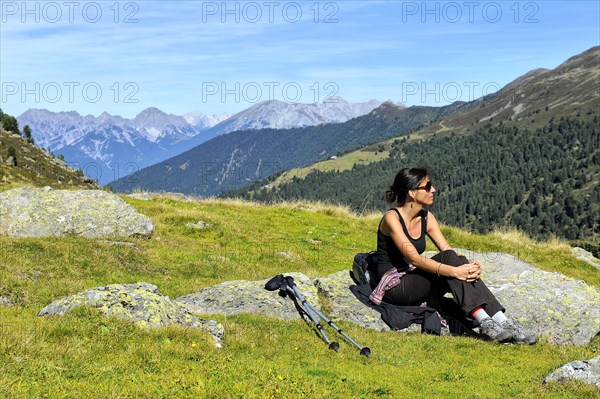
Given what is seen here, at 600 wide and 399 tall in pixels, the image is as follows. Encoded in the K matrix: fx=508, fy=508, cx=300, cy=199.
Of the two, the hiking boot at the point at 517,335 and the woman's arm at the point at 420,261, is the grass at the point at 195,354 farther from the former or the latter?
the woman's arm at the point at 420,261

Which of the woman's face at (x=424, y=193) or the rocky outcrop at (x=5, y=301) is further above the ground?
the woman's face at (x=424, y=193)

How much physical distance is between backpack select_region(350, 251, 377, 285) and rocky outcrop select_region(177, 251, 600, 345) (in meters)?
0.40

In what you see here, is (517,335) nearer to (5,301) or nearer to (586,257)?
(5,301)

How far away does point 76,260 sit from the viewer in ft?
52.4

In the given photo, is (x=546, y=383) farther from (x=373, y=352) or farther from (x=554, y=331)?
(x=554, y=331)

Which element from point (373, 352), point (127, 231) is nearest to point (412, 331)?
point (373, 352)

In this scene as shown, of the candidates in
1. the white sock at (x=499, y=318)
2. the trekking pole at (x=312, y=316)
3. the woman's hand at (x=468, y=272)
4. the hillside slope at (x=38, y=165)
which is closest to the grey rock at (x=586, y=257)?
the white sock at (x=499, y=318)

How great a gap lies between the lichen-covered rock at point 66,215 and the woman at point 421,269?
12.8m

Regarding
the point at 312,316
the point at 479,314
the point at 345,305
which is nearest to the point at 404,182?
the point at 479,314

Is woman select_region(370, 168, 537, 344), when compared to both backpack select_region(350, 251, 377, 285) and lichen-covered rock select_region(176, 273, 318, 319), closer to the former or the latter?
backpack select_region(350, 251, 377, 285)

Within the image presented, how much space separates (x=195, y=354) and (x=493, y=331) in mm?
6282

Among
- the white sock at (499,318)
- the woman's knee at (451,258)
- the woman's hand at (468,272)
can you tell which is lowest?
the white sock at (499,318)

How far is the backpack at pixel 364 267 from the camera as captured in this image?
12858 millimetres

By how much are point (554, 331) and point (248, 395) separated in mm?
8995
